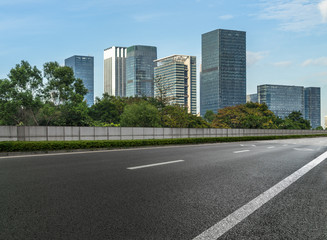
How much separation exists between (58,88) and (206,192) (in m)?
24.9

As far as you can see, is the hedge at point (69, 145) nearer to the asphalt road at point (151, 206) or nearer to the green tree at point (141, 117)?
the green tree at point (141, 117)

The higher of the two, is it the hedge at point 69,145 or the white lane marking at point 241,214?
the white lane marking at point 241,214

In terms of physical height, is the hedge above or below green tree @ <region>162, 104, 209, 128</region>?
below

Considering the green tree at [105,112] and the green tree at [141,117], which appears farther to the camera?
the green tree at [105,112]

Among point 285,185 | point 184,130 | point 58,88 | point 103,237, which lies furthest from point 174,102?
point 103,237

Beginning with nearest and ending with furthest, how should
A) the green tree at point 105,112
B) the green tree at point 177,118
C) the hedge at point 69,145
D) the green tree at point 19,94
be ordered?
the hedge at point 69,145, the green tree at point 19,94, the green tree at point 177,118, the green tree at point 105,112

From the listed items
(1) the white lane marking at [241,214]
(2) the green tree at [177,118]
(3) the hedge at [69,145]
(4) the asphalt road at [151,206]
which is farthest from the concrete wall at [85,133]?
(1) the white lane marking at [241,214]

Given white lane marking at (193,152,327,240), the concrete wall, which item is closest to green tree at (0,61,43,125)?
the concrete wall

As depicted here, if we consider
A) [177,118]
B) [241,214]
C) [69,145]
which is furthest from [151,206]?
[177,118]

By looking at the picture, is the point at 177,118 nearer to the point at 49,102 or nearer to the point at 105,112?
the point at 49,102

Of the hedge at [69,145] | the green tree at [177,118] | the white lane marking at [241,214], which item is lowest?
the hedge at [69,145]

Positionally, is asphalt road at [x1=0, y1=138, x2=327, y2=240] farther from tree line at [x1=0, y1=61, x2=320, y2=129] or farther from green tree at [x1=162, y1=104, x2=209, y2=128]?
green tree at [x1=162, y1=104, x2=209, y2=128]

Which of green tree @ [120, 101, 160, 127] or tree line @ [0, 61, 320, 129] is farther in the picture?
green tree @ [120, 101, 160, 127]

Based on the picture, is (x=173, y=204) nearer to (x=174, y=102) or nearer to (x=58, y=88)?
(x=58, y=88)
